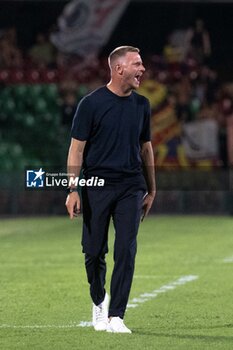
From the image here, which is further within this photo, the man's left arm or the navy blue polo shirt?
the man's left arm

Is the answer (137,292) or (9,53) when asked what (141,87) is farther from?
(137,292)

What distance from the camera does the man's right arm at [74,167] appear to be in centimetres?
811

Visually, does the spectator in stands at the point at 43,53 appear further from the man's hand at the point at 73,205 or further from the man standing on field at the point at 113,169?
the man's hand at the point at 73,205

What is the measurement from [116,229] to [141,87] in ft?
66.4

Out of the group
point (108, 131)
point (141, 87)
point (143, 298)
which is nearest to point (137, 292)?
point (143, 298)

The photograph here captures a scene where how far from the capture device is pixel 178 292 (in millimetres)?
11570

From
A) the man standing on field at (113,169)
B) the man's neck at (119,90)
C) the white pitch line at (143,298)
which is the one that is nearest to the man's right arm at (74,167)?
the man standing on field at (113,169)

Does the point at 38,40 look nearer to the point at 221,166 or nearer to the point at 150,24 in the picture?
the point at 150,24

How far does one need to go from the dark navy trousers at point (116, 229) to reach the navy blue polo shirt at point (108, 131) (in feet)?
0.39

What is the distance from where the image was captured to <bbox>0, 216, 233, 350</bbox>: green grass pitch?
802 centimetres

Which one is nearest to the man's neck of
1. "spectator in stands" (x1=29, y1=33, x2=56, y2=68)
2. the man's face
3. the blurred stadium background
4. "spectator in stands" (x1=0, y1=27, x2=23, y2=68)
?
the man's face

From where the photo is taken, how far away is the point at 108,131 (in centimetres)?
824

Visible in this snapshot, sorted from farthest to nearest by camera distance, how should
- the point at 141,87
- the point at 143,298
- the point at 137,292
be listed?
1. the point at 141,87
2. the point at 137,292
3. the point at 143,298

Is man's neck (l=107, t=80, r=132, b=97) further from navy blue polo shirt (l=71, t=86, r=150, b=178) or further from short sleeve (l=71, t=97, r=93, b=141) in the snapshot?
short sleeve (l=71, t=97, r=93, b=141)
